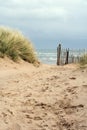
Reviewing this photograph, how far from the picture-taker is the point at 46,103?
25.7ft

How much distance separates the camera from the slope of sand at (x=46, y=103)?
6.94 metres

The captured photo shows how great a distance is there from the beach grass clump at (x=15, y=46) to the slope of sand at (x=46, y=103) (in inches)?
263

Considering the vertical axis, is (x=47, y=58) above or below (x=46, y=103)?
below

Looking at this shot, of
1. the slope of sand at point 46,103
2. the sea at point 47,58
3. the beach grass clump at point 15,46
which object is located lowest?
the sea at point 47,58

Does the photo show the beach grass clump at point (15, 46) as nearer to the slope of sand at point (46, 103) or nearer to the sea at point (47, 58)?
the sea at point (47, 58)

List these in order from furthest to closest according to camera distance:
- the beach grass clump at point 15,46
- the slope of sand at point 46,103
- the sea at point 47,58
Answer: the sea at point 47,58 < the beach grass clump at point 15,46 < the slope of sand at point 46,103

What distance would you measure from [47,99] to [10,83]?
7.31 ft

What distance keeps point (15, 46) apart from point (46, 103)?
9634 millimetres

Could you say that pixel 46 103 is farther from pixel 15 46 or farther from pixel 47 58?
pixel 47 58

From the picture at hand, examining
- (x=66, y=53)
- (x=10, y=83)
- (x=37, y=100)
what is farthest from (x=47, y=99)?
(x=66, y=53)

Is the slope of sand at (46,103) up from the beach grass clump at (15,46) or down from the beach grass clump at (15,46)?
down

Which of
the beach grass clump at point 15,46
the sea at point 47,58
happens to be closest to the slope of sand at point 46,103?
the beach grass clump at point 15,46

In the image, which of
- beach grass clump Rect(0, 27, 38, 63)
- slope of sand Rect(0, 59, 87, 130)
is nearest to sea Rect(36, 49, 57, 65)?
beach grass clump Rect(0, 27, 38, 63)

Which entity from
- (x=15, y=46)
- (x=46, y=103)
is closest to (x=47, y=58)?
(x=15, y=46)
